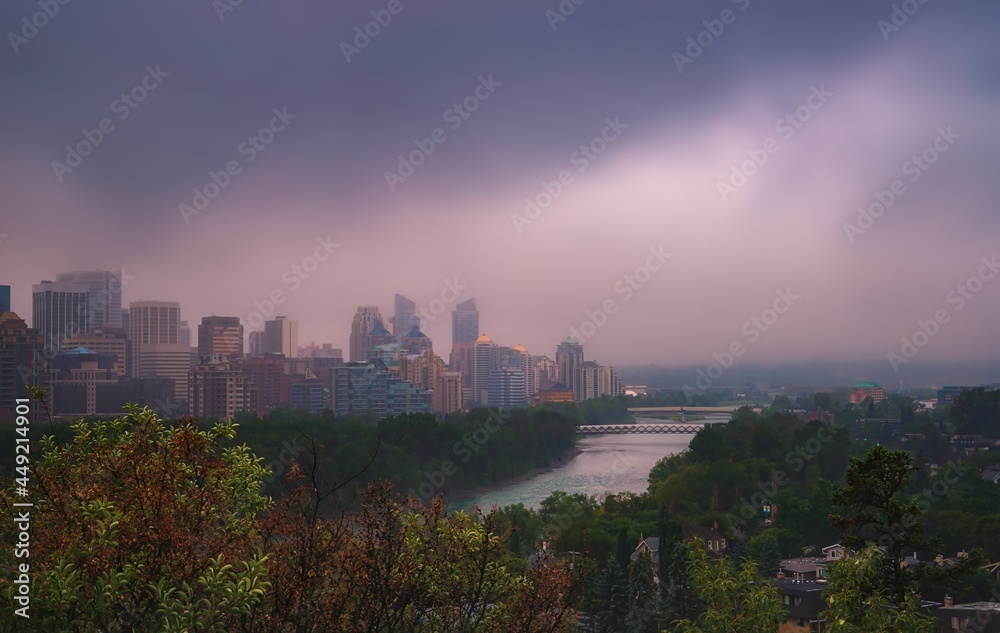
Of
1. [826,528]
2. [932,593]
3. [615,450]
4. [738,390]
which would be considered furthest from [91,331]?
[738,390]

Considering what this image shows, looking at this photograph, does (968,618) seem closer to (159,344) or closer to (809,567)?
(809,567)

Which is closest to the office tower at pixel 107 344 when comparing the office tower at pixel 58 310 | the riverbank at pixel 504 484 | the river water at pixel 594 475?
the office tower at pixel 58 310

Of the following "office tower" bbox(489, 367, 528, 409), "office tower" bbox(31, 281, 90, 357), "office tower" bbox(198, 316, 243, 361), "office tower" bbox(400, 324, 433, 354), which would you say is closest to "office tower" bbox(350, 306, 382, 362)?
"office tower" bbox(400, 324, 433, 354)

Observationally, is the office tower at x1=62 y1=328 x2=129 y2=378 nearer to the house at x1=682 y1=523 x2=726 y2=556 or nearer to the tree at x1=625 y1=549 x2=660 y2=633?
the house at x1=682 y1=523 x2=726 y2=556

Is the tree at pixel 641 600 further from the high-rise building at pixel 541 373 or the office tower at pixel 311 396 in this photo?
the high-rise building at pixel 541 373

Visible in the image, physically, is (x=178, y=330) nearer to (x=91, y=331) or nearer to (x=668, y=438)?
(x=91, y=331)

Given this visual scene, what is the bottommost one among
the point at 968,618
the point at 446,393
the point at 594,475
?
the point at 594,475

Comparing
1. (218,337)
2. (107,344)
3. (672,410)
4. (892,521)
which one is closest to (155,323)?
(218,337)
